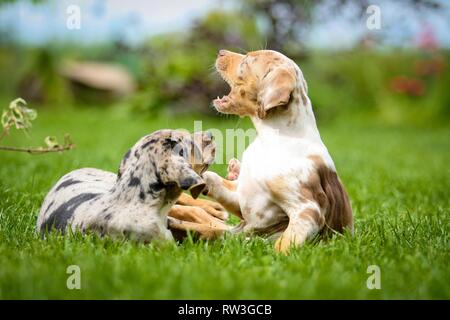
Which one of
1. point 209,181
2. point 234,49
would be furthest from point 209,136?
point 234,49

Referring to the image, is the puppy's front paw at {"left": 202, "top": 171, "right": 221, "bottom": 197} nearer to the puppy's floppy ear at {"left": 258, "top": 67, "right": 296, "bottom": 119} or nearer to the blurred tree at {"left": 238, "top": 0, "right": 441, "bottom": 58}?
the puppy's floppy ear at {"left": 258, "top": 67, "right": 296, "bottom": 119}

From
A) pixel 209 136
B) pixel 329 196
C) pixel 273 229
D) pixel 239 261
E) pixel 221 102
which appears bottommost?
pixel 239 261

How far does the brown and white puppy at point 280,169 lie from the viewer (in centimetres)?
368

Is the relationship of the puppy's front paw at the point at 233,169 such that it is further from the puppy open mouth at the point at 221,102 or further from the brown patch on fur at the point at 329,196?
the brown patch on fur at the point at 329,196

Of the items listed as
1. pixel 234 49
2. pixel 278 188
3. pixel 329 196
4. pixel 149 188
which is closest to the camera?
pixel 149 188

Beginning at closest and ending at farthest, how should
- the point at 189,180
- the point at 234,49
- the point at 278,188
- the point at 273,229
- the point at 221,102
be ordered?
1. the point at 189,180
2. the point at 278,188
3. the point at 273,229
4. the point at 221,102
5. the point at 234,49

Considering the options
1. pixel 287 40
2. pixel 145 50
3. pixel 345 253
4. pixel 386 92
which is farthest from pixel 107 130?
pixel 345 253

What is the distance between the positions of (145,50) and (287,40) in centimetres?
283

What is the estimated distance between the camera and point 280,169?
3730 millimetres

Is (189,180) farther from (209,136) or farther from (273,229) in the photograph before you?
(273,229)

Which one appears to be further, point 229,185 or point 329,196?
point 229,185

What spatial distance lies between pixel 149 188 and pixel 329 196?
100cm

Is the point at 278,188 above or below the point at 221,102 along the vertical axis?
below

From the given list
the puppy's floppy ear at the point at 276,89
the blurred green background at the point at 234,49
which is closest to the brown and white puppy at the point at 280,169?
the puppy's floppy ear at the point at 276,89
